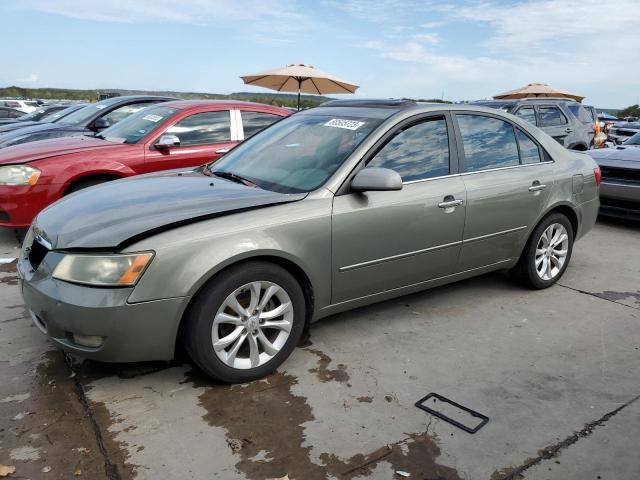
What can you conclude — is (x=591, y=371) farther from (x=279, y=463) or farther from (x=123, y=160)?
(x=123, y=160)

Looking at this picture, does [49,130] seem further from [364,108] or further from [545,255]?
[545,255]

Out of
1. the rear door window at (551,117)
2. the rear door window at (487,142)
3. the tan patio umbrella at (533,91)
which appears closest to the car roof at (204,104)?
the rear door window at (487,142)

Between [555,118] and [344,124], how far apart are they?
8.77 metres

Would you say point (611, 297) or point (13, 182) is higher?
point (13, 182)

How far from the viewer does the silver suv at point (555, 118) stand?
10.6m

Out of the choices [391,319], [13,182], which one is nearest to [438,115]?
[391,319]

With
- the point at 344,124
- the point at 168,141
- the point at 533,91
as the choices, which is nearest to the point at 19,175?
the point at 168,141

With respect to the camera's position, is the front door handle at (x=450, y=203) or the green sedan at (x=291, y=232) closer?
the green sedan at (x=291, y=232)

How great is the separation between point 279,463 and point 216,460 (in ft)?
0.92

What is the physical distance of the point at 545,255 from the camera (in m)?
4.63

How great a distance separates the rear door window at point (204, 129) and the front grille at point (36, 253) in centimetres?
306

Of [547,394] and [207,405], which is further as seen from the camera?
[547,394]

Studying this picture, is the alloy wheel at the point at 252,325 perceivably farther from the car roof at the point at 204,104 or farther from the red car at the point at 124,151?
the car roof at the point at 204,104

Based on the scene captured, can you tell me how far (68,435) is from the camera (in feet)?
8.30
